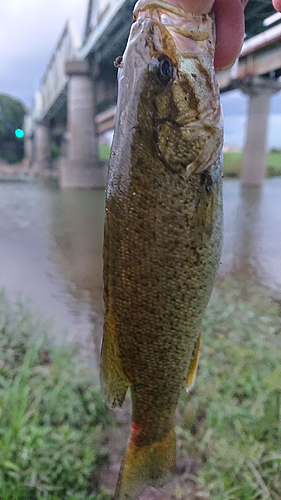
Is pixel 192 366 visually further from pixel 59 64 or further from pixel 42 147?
pixel 42 147

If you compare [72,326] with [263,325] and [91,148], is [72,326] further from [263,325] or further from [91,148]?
[91,148]

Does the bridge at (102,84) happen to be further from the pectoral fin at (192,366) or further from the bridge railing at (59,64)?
the pectoral fin at (192,366)

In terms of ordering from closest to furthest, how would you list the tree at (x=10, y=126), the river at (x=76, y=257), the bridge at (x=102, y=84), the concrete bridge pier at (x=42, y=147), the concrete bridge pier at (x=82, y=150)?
the river at (x=76, y=257) < the bridge at (x=102, y=84) < the concrete bridge pier at (x=82, y=150) < the concrete bridge pier at (x=42, y=147) < the tree at (x=10, y=126)

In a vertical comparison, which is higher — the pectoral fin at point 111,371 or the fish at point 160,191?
the fish at point 160,191

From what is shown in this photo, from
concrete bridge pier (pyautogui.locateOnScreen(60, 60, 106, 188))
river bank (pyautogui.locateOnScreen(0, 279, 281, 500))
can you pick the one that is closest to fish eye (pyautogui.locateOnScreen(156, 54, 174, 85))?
river bank (pyautogui.locateOnScreen(0, 279, 281, 500))

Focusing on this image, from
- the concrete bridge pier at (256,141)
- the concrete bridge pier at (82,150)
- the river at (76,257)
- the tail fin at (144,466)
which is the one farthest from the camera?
the concrete bridge pier at (82,150)

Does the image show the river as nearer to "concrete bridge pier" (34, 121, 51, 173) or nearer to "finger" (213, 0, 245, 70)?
"finger" (213, 0, 245, 70)

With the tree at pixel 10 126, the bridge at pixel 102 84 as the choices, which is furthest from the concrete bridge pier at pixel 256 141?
the tree at pixel 10 126

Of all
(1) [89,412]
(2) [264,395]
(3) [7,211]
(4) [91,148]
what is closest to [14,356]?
(1) [89,412]
